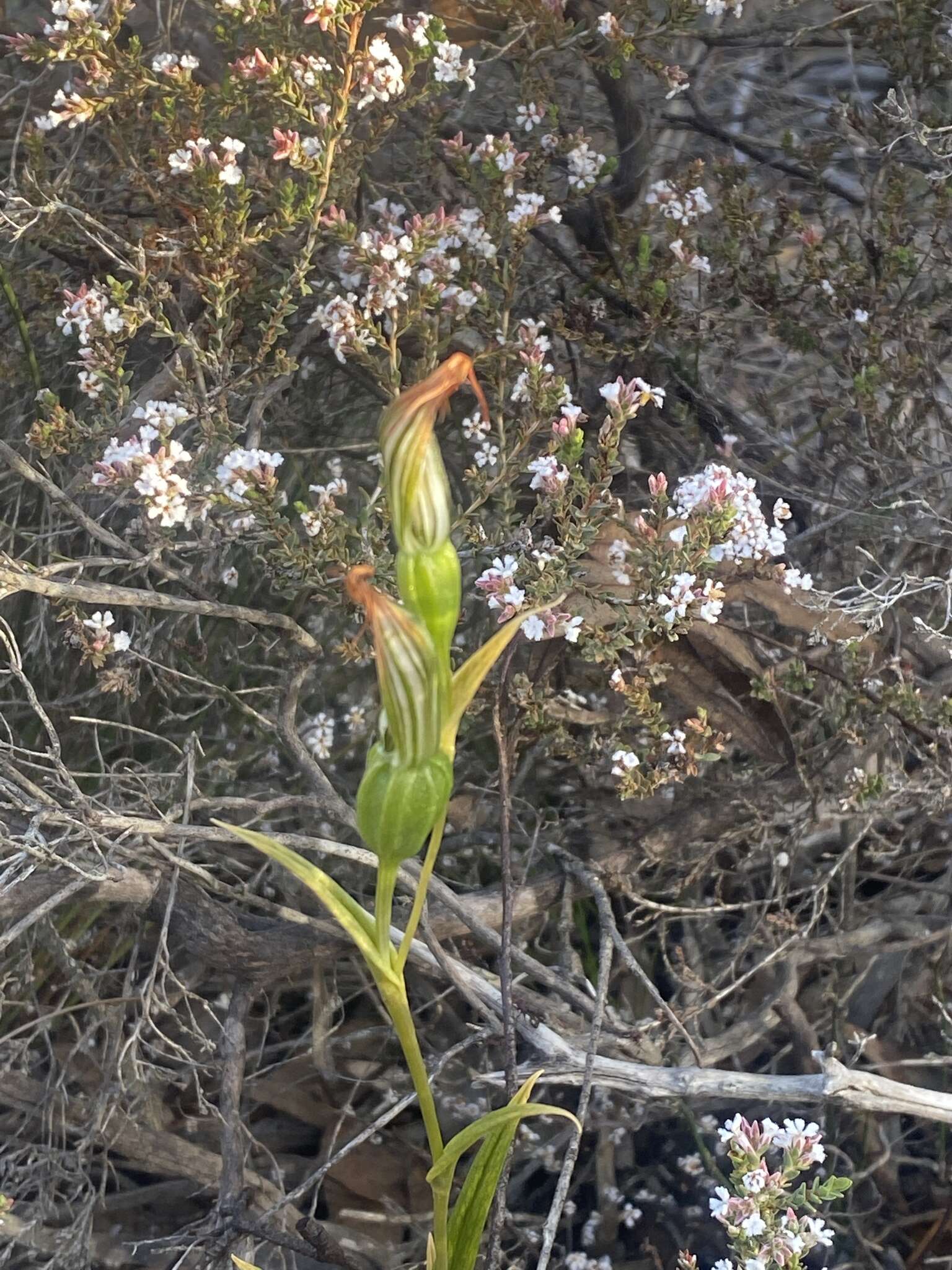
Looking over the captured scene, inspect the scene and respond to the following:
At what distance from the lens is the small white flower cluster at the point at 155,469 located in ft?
4.80

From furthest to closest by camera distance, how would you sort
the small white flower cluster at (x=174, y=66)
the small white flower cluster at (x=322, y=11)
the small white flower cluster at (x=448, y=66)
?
the small white flower cluster at (x=448, y=66)
the small white flower cluster at (x=174, y=66)
the small white flower cluster at (x=322, y=11)

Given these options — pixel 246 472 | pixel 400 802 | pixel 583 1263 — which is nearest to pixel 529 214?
pixel 246 472

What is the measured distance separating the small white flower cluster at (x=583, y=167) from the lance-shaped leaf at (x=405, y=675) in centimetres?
134

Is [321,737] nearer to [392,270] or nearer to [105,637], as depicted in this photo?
[105,637]

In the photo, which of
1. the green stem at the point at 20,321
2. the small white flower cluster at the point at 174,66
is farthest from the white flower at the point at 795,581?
the green stem at the point at 20,321

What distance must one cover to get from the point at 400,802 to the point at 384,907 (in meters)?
0.10

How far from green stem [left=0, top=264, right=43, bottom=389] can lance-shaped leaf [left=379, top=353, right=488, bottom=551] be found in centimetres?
145

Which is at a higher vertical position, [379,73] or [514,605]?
[379,73]

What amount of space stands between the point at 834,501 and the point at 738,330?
1.35 ft

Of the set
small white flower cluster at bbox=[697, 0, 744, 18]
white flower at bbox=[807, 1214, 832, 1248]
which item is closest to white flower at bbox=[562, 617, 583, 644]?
white flower at bbox=[807, 1214, 832, 1248]

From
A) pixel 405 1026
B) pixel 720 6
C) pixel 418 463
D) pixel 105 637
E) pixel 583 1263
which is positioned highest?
pixel 720 6

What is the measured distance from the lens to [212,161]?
1665 mm

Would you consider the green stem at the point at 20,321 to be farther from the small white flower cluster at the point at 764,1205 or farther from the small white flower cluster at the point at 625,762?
the small white flower cluster at the point at 764,1205

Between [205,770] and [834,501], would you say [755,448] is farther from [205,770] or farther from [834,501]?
[205,770]
